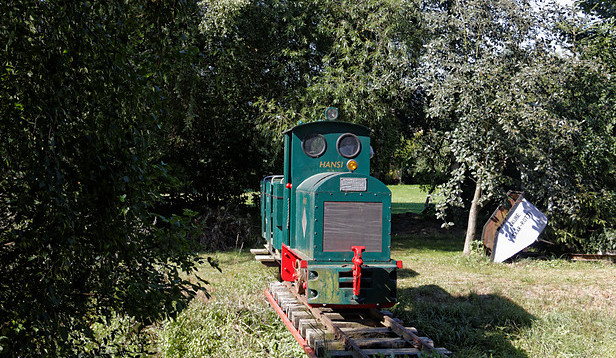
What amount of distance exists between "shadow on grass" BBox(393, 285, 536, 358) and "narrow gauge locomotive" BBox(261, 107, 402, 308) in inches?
51.2

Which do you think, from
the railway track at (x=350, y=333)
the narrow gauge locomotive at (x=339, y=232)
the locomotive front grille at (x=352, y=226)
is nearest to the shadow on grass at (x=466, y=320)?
the railway track at (x=350, y=333)

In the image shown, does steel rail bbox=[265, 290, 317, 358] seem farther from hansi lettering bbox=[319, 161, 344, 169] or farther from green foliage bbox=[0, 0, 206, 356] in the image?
green foliage bbox=[0, 0, 206, 356]

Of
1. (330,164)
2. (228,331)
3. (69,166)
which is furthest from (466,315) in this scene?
(69,166)

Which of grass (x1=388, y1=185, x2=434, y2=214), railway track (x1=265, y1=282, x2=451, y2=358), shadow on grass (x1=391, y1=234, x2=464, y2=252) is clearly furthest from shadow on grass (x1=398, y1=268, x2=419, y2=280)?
grass (x1=388, y1=185, x2=434, y2=214)

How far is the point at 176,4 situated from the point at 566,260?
1174cm

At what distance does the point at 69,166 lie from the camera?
340 centimetres

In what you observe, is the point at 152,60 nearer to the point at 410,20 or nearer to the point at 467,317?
the point at 467,317

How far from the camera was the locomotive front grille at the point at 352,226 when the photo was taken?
271 inches

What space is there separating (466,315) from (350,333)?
2.80 meters

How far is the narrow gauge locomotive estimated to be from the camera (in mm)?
6617

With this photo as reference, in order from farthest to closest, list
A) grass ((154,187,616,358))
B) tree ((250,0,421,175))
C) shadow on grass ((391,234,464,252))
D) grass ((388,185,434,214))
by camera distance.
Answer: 1. grass ((388,185,434,214))
2. shadow on grass ((391,234,464,252))
3. tree ((250,0,421,175))
4. grass ((154,187,616,358))

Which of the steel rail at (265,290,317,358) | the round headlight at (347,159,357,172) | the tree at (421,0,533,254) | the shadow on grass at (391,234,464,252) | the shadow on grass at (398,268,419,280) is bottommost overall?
the shadow on grass at (391,234,464,252)

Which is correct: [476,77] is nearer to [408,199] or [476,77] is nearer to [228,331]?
[228,331]

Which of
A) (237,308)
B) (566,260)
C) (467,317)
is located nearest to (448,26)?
(566,260)
